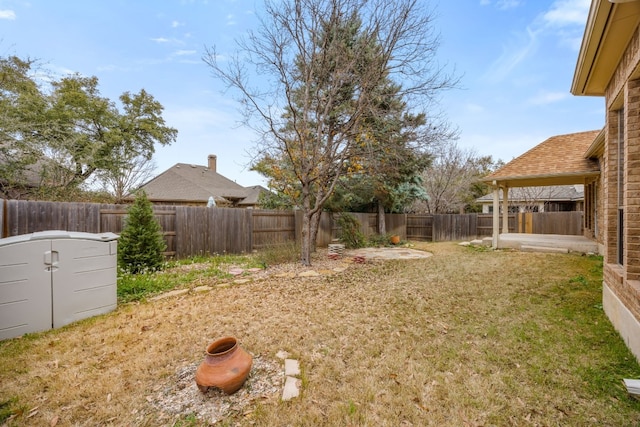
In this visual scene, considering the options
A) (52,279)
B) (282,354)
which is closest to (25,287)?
(52,279)

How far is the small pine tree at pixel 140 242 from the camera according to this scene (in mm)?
6188

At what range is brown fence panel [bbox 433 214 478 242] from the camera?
49.4ft

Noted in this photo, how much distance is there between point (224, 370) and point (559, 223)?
57.8ft

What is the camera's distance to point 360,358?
290cm

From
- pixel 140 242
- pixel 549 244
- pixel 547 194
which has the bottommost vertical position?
pixel 549 244

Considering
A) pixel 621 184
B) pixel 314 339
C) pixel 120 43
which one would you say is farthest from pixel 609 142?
pixel 120 43

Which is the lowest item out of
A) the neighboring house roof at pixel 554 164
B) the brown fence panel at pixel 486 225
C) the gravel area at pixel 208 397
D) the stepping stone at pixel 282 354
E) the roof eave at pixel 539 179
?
the gravel area at pixel 208 397

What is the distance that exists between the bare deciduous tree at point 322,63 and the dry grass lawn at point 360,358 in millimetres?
3652

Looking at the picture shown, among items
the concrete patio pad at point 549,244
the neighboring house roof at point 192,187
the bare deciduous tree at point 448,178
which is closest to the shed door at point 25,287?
the neighboring house roof at point 192,187

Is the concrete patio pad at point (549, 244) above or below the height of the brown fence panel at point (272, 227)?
below

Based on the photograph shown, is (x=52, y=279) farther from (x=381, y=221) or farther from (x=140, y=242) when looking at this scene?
(x=381, y=221)

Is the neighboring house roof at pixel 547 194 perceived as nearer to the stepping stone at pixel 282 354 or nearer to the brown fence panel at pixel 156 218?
the brown fence panel at pixel 156 218

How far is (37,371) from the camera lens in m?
2.70

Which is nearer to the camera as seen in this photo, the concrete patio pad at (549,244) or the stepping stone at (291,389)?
the stepping stone at (291,389)
